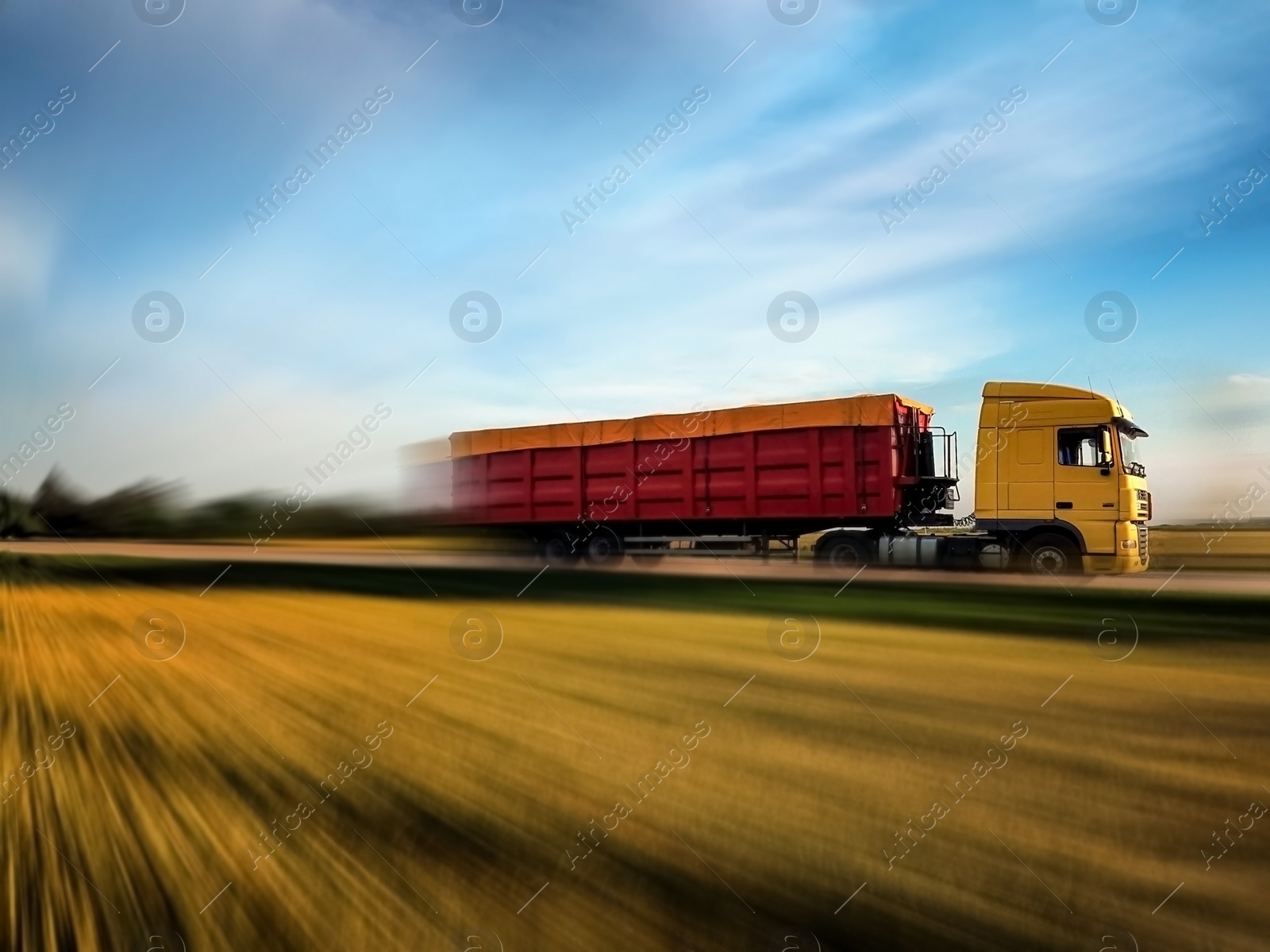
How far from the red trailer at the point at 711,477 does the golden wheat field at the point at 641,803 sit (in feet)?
25.2

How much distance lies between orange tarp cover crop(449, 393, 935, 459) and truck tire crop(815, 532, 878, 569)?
1973 mm

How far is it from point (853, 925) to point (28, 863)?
10.9 ft

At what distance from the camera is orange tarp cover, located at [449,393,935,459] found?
15016mm

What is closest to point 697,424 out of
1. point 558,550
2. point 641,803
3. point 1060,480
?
point 558,550

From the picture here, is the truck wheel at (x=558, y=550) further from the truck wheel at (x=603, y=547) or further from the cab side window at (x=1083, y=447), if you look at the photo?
the cab side window at (x=1083, y=447)

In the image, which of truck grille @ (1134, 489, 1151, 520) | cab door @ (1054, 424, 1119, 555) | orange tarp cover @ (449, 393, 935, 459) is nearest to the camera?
cab door @ (1054, 424, 1119, 555)

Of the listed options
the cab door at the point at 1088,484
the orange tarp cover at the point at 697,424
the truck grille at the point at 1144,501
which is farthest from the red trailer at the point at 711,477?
the truck grille at the point at 1144,501

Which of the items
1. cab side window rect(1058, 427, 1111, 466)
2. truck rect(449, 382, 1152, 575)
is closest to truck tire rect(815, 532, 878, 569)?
truck rect(449, 382, 1152, 575)

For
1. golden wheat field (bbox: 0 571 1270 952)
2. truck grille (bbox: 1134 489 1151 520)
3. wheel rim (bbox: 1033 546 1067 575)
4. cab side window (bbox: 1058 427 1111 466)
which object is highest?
cab side window (bbox: 1058 427 1111 466)

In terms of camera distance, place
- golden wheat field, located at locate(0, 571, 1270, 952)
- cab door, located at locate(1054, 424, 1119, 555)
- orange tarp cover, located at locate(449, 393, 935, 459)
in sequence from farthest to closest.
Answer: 1. orange tarp cover, located at locate(449, 393, 935, 459)
2. cab door, located at locate(1054, 424, 1119, 555)
3. golden wheat field, located at locate(0, 571, 1270, 952)

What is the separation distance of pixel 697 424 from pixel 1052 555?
644cm

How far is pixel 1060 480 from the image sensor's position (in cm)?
1363

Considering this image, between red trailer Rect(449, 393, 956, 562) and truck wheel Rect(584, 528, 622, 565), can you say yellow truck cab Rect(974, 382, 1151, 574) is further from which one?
truck wheel Rect(584, 528, 622, 565)

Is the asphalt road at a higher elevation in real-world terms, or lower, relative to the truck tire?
lower
